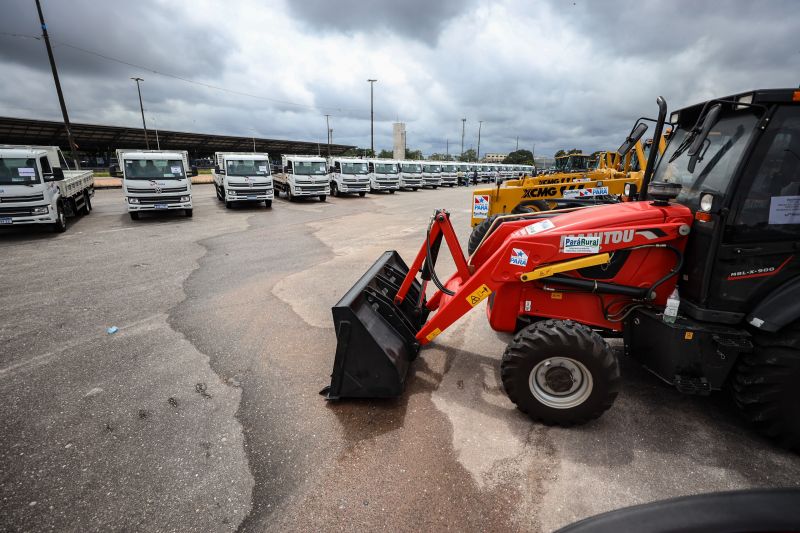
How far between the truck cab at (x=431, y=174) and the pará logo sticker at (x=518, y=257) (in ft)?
88.6

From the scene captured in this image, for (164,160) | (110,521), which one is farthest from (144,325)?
(164,160)

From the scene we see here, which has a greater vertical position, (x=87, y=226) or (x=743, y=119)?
(x=743, y=119)

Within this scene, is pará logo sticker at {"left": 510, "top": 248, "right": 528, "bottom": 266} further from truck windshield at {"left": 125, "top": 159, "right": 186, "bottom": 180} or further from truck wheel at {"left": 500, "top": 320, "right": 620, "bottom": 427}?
truck windshield at {"left": 125, "top": 159, "right": 186, "bottom": 180}

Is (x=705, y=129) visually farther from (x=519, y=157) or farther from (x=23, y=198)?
(x=519, y=157)

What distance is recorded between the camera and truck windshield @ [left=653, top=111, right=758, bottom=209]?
2.76 meters

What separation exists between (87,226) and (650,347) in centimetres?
1427

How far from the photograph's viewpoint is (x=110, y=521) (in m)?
2.28

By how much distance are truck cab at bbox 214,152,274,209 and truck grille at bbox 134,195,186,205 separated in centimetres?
264

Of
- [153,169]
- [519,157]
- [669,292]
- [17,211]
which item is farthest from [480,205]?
[519,157]

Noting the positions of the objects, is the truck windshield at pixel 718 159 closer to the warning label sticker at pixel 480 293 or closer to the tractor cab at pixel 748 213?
the tractor cab at pixel 748 213

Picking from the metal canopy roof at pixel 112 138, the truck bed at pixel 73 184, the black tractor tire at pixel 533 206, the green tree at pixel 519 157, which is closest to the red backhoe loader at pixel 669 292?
the black tractor tire at pixel 533 206

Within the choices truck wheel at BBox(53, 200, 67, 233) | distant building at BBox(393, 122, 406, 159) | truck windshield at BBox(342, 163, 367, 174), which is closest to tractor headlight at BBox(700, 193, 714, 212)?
truck wheel at BBox(53, 200, 67, 233)

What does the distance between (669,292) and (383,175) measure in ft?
72.8

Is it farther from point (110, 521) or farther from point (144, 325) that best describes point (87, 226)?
point (110, 521)
